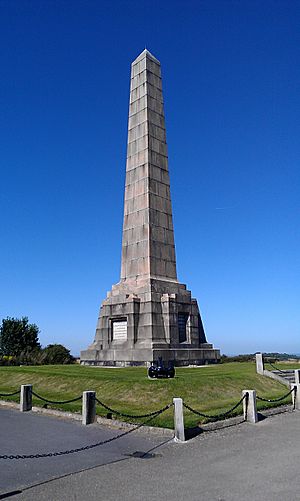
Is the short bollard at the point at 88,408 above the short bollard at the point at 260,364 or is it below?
below

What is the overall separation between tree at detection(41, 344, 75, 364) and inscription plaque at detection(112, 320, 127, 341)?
11362mm

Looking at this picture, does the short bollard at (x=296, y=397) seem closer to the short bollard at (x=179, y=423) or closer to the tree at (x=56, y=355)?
the short bollard at (x=179, y=423)

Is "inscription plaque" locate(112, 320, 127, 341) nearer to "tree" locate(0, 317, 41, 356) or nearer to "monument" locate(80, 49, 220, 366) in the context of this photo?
"monument" locate(80, 49, 220, 366)

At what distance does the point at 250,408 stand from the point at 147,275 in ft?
43.4

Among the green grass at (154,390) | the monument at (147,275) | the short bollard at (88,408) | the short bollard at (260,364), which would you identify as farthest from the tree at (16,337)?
the short bollard at (88,408)

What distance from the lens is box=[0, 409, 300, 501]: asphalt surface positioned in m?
6.66

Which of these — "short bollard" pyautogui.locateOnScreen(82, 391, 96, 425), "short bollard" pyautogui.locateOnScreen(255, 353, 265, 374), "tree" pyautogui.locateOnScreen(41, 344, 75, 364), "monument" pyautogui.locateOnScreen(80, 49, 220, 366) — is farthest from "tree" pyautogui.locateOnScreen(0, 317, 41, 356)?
"short bollard" pyautogui.locateOnScreen(82, 391, 96, 425)

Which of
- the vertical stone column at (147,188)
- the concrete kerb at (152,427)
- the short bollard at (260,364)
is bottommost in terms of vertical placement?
the concrete kerb at (152,427)

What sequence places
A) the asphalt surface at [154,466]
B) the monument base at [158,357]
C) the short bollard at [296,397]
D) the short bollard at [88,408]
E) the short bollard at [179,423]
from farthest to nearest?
the monument base at [158,357]
the short bollard at [296,397]
the short bollard at [88,408]
the short bollard at [179,423]
the asphalt surface at [154,466]

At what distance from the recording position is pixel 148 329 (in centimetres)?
2333

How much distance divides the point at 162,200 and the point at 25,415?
16.5m

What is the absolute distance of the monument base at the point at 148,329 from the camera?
75.6 ft

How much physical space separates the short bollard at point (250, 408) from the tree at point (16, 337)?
30582 millimetres

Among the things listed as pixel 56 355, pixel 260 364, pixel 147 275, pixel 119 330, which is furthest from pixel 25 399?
pixel 56 355
